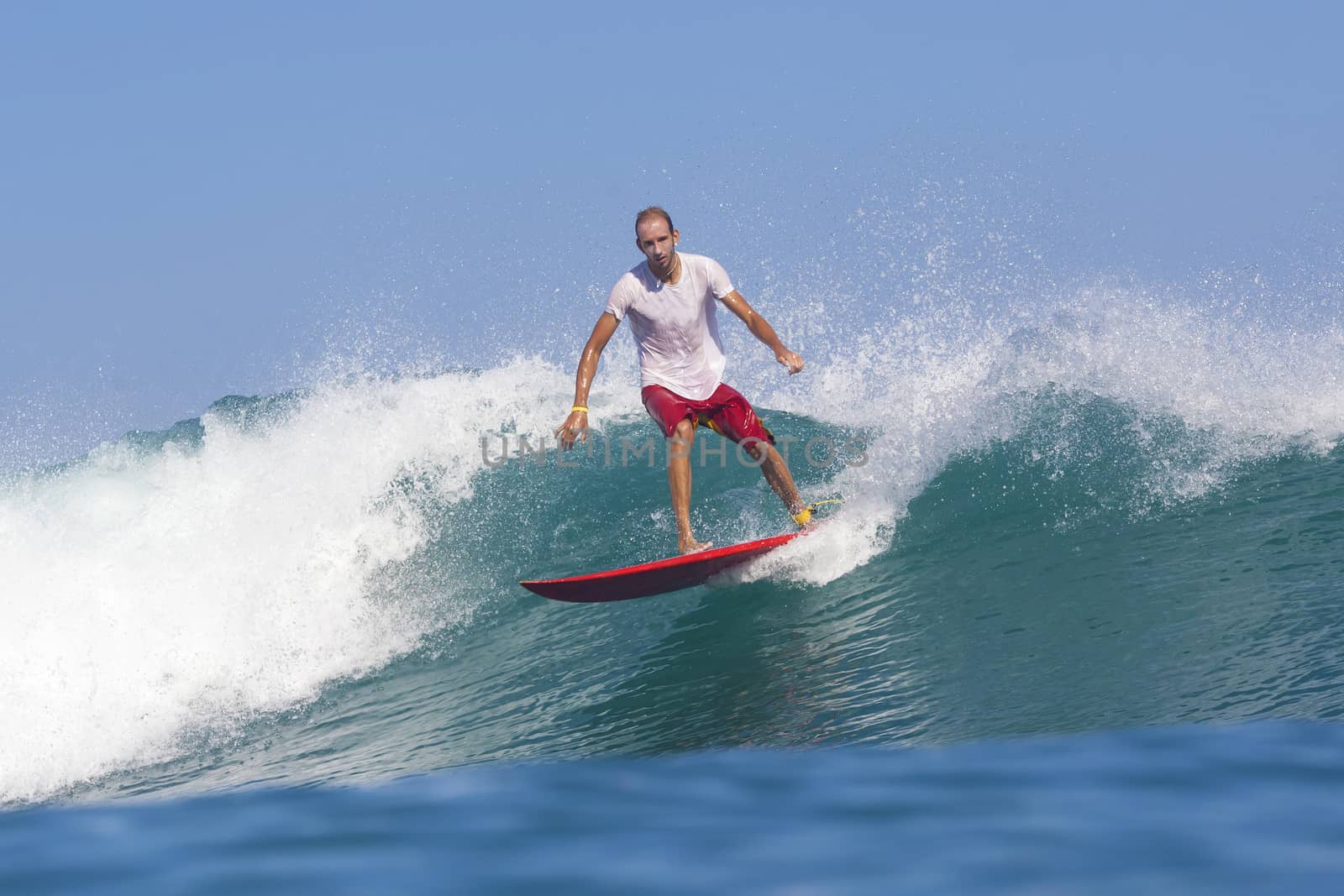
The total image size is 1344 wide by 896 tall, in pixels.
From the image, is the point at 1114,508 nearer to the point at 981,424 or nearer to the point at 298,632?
the point at 981,424

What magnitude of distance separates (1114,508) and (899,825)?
4.55 metres

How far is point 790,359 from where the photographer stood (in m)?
6.84

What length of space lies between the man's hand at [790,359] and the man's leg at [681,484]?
0.74 meters

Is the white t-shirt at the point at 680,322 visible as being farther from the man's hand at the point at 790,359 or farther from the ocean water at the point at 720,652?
the ocean water at the point at 720,652

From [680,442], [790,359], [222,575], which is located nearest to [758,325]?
[790,359]

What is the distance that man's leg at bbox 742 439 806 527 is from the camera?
23.5 feet

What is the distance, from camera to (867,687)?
5188 millimetres

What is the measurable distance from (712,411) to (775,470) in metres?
0.57

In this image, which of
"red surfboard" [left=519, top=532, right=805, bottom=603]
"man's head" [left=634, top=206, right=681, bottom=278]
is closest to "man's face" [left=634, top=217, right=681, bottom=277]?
"man's head" [left=634, top=206, right=681, bottom=278]

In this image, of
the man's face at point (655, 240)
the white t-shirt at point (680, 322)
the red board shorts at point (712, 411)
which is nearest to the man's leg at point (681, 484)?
the red board shorts at point (712, 411)

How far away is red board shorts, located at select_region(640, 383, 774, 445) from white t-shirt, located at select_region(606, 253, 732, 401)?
6 cm

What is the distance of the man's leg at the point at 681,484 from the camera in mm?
6766

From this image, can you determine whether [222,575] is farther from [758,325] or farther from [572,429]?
[758,325]

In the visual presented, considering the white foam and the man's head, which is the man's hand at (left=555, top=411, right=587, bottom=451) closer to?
the man's head
